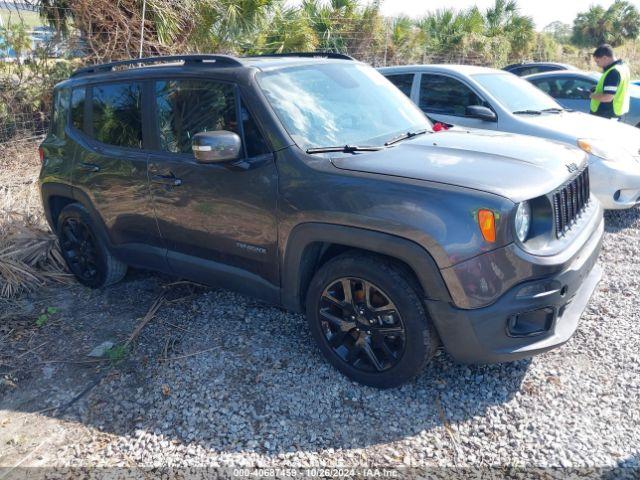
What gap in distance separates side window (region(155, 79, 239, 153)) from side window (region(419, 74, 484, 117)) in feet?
12.0

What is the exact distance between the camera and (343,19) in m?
14.3

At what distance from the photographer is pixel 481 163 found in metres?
2.92

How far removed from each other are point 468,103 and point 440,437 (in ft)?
14.8

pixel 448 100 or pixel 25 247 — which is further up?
pixel 448 100

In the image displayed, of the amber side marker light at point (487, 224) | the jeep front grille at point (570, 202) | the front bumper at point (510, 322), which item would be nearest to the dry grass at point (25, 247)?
the front bumper at point (510, 322)

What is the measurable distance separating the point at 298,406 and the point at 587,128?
4.75 meters

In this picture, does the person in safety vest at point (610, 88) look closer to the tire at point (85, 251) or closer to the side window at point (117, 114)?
the side window at point (117, 114)

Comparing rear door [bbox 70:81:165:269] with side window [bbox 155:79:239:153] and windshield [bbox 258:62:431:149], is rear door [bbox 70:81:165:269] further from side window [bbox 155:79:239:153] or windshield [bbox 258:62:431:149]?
windshield [bbox 258:62:431:149]

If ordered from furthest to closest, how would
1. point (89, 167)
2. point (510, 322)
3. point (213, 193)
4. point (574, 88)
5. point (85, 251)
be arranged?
1. point (574, 88)
2. point (85, 251)
3. point (89, 167)
4. point (213, 193)
5. point (510, 322)

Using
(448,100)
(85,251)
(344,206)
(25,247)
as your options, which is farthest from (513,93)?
(25,247)

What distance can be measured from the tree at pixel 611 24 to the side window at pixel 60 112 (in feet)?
129

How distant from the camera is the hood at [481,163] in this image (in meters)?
2.69

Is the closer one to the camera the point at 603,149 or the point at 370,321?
the point at 370,321

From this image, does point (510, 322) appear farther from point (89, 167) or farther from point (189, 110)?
point (89, 167)
